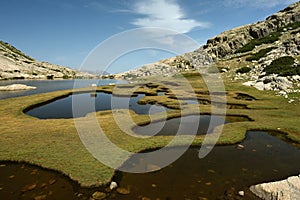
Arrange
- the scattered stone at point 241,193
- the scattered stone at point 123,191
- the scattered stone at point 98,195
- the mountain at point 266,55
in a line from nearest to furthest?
the scattered stone at point 98,195
the scattered stone at point 241,193
the scattered stone at point 123,191
the mountain at point 266,55

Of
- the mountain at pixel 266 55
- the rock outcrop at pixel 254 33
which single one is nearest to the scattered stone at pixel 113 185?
the mountain at pixel 266 55

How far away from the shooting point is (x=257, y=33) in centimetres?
18738

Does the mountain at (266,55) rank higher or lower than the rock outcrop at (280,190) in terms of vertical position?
higher

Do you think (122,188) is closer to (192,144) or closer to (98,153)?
(98,153)

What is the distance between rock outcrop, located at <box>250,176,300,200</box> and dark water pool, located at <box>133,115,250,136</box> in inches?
603

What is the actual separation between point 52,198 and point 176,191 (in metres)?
9.26

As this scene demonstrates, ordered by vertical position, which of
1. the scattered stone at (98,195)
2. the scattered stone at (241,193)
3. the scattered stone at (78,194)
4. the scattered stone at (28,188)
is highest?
the scattered stone at (241,193)

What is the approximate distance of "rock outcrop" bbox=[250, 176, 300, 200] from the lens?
15.4 metres

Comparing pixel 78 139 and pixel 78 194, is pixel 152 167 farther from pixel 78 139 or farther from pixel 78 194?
pixel 78 139

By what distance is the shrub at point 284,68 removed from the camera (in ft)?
256

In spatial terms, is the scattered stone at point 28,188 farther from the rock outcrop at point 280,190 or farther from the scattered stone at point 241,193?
the rock outcrop at point 280,190

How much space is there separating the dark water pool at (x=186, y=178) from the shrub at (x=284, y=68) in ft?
213

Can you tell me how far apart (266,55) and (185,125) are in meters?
107

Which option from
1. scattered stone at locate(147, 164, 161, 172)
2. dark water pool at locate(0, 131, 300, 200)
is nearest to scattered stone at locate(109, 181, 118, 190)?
dark water pool at locate(0, 131, 300, 200)
